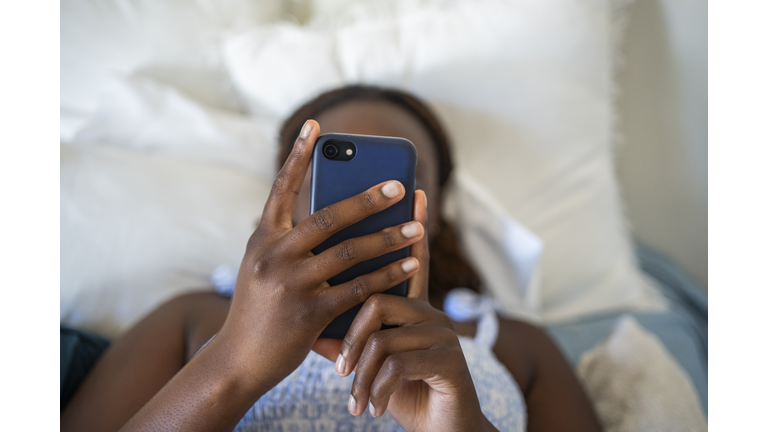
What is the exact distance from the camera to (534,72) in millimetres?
868

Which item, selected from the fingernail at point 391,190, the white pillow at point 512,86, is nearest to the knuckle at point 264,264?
the fingernail at point 391,190

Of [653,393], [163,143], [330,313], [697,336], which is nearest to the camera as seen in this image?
[330,313]

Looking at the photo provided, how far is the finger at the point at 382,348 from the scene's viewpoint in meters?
0.33

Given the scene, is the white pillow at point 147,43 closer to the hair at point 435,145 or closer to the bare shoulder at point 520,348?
the hair at point 435,145

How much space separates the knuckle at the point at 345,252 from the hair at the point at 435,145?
380 millimetres

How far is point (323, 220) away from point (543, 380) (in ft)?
1.58

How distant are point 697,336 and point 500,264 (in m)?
0.44

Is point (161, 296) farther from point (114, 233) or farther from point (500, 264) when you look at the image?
point (500, 264)

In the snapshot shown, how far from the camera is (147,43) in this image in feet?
2.45

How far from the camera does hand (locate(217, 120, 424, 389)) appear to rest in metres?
0.33

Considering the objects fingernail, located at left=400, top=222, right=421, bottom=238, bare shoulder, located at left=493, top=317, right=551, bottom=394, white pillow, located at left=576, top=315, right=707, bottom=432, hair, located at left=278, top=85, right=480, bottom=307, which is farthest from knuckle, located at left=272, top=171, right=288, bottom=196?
white pillow, located at left=576, top=315, right=707, bottom=432

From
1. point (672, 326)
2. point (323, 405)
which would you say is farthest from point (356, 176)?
point (672, 326)
